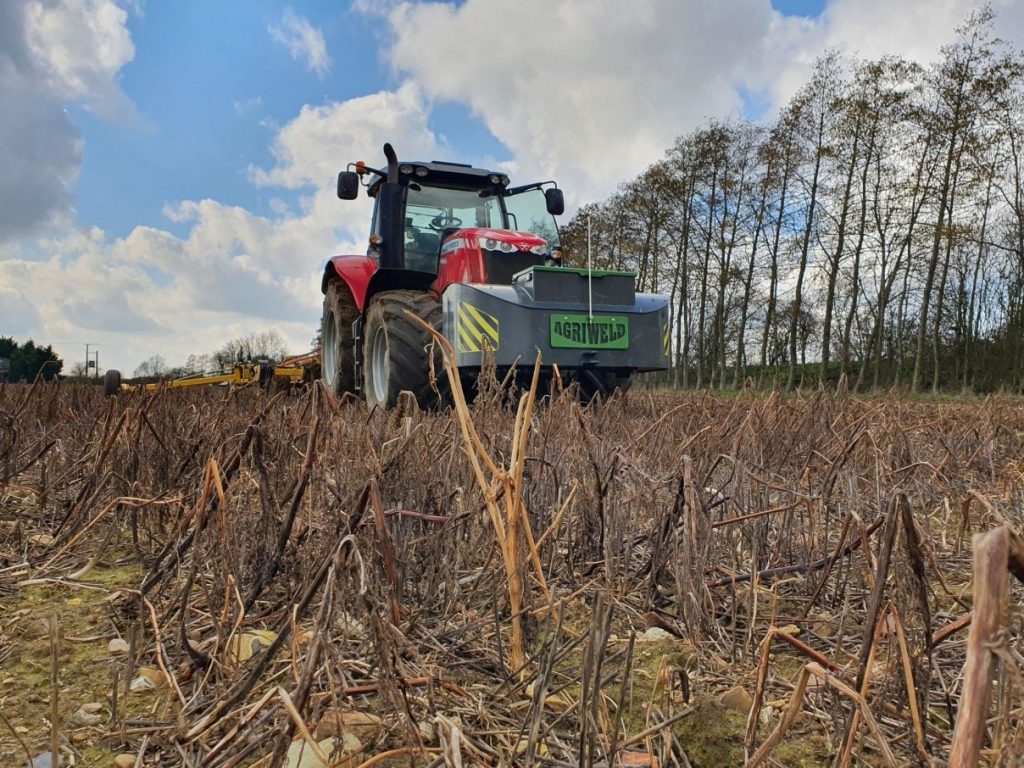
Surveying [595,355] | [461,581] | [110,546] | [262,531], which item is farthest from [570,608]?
[595,355]

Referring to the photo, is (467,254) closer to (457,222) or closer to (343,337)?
(457,222)

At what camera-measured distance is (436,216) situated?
276 inches

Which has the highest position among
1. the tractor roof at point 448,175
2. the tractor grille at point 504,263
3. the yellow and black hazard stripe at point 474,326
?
the tractor roof at point 448,175

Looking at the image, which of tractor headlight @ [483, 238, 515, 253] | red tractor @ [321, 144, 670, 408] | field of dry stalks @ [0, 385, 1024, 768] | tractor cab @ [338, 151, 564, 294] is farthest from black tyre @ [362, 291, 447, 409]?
field of dry stalks @ [0, 385, 1024, 768]

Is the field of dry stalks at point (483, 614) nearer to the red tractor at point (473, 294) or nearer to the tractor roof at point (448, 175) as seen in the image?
the red tractor at point (473, 294)

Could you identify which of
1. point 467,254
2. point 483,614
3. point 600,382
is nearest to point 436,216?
point 467,254

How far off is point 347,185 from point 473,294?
1631 millimetres

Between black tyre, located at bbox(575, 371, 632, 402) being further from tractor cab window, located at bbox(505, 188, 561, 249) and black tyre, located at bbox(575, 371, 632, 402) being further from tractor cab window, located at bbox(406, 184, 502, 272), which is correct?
tractor cab window, located at bbox(406, 184, 502, 272)

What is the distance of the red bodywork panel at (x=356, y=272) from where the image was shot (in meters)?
7.10

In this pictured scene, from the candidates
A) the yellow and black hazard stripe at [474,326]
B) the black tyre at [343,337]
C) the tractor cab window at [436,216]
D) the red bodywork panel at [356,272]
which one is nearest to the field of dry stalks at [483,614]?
the yellow and black hazard stripe at [474,326]

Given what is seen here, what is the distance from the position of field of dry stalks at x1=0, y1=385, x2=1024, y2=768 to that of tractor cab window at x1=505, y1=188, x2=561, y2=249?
464 cm

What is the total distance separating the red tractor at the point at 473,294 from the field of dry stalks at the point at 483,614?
282 cm

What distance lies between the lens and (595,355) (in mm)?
5852

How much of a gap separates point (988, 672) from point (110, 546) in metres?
2.65
